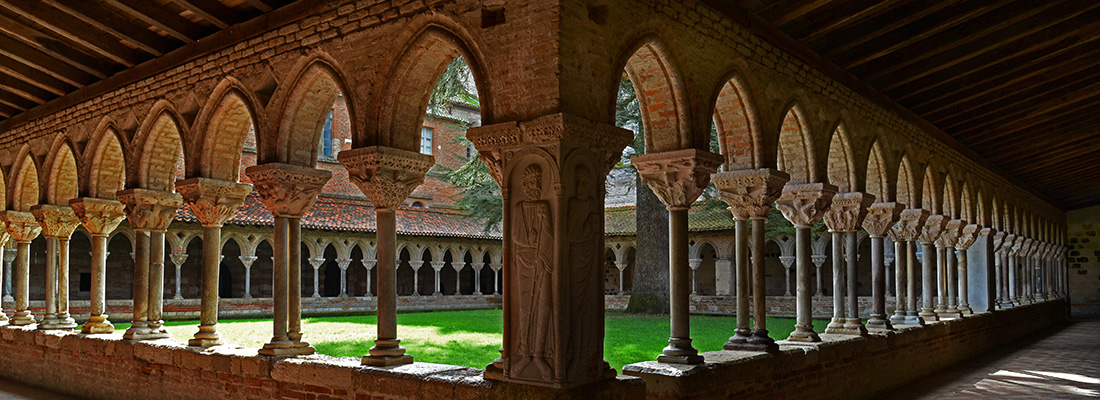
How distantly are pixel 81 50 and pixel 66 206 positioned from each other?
2796 millimetres

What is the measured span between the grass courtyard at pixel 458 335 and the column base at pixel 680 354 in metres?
3.59

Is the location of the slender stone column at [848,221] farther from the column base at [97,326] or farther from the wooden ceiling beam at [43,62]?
the wooden ceiling beam at [43,62]

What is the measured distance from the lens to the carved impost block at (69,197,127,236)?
32.1 ft

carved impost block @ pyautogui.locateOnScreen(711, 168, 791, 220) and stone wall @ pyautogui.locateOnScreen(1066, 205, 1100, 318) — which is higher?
carved impost block @ pyautogui.locateOnScreen(711, 168, 791, 220)

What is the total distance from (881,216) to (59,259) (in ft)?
33.8

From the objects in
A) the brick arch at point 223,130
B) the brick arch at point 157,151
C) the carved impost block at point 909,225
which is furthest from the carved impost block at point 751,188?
the brick arch at point 157,151

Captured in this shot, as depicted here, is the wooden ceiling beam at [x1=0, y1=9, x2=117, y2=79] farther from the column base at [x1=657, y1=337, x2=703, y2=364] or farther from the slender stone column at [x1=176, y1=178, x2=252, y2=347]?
the column base at [x1=657, y1=337, x2=703, y2=364]

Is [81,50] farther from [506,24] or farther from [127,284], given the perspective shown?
[127,284]

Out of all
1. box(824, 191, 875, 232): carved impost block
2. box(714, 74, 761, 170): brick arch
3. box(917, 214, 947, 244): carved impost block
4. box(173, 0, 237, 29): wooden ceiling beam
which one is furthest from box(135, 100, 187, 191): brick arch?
box(917, 214, 947, 244): carved impost block

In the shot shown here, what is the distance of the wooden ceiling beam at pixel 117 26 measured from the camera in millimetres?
7516

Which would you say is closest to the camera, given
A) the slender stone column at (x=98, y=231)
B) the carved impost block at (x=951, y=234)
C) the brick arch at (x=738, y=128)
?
the brick arch at (x=738, y=128)

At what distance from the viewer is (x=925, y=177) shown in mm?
12305

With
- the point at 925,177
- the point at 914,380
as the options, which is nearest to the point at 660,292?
the point at 925,177

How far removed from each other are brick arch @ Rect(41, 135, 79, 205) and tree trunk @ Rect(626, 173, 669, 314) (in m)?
10.9
